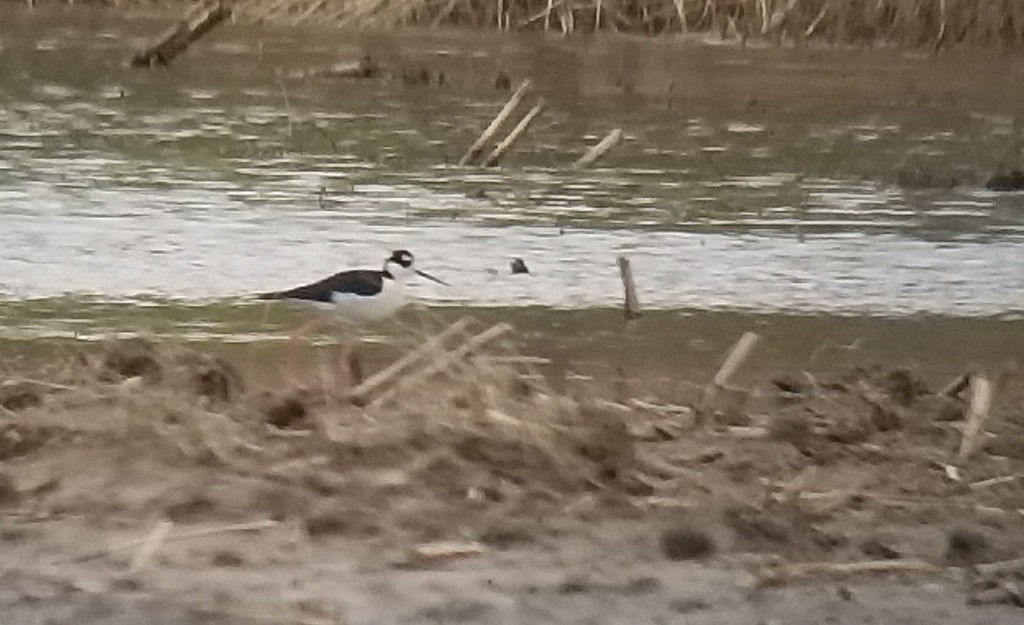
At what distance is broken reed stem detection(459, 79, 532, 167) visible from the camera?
10.2 ft

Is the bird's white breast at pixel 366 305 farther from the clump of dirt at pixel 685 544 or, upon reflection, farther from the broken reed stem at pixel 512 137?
the broken reed stem at pixel 512 137

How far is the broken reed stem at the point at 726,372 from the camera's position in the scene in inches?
72.1

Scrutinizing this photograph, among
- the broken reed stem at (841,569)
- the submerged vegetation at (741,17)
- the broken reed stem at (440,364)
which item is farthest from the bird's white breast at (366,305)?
the submerged vegetation at (741,17)

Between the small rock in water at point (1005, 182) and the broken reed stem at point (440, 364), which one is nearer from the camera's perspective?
the broken reed stem at point (440, 364)

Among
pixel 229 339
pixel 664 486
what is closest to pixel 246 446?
pixel 664 486

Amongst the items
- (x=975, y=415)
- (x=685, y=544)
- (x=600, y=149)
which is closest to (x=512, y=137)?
(x=600, y=149)

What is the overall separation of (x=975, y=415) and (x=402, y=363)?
69cm

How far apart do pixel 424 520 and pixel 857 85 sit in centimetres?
263

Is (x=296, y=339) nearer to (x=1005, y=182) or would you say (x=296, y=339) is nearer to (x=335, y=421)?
(x=335, y=421)

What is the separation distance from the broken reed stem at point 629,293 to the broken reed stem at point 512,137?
681mm

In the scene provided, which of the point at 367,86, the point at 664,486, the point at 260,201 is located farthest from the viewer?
the point at 367,86

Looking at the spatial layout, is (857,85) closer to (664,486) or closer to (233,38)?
(233,38)

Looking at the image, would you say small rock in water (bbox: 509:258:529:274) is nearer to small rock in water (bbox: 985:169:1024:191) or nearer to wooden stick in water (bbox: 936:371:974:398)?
wooden stick in water (bbox: 936:371:974:398)

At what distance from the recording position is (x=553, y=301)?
2.41m
